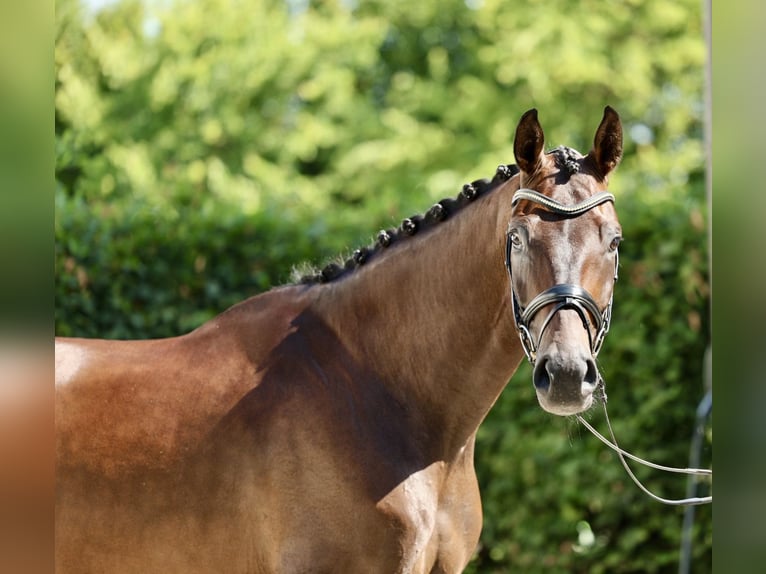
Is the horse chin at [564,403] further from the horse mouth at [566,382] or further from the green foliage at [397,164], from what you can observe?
the green foliage at [397,164]

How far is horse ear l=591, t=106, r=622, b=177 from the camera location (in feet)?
8.94

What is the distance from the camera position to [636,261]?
227 inches

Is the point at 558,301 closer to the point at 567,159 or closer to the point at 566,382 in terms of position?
the point at 566,382

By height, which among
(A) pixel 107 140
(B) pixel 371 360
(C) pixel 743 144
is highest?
(A) pixel 107 140

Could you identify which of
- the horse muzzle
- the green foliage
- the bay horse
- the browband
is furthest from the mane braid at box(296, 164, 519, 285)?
the green foliage

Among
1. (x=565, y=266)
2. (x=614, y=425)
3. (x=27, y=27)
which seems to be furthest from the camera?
(x=614, y=425)

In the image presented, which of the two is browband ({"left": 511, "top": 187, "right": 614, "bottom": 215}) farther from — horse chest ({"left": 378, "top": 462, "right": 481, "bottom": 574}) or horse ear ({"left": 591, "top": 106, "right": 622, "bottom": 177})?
horse chest ({"left": 378, "top": 462, "right": 481, "bottom": 574})

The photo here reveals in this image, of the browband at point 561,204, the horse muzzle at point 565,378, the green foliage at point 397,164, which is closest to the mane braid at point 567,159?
the browband at point 561,204

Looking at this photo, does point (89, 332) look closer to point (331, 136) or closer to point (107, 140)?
point (107, 140)

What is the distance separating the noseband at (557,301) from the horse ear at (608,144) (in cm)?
15

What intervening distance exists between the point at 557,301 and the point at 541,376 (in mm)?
209

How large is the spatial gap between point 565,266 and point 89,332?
4177 millimetres

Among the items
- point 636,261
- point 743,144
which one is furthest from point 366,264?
point 636,261

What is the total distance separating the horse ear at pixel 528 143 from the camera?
106 inches
